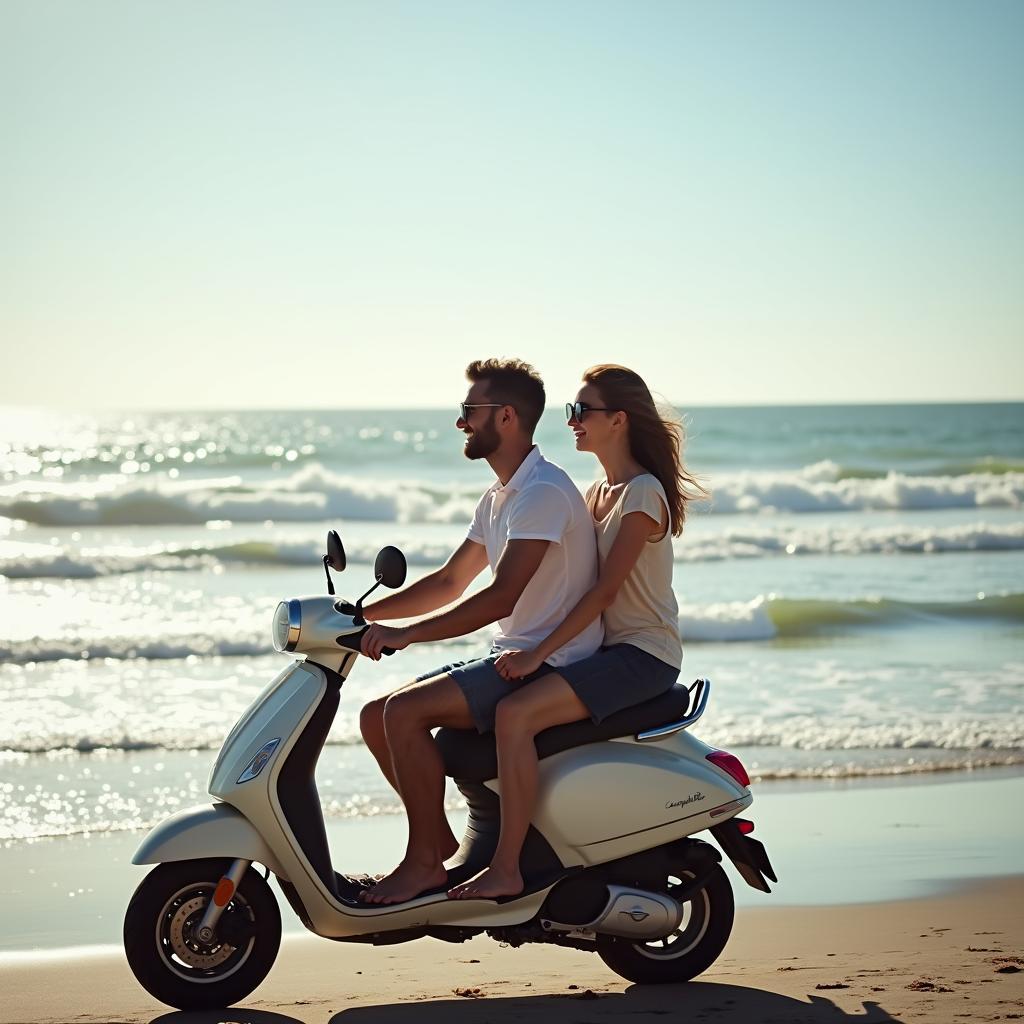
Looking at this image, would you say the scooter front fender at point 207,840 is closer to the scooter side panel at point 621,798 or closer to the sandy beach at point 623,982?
the sandy beach at point 623,982

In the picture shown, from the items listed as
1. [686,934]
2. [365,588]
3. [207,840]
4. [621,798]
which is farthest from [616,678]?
[365,588]

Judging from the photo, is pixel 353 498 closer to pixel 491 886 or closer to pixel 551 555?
pixel 551 555

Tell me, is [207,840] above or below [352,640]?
below

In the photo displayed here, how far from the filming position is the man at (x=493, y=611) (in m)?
3.95

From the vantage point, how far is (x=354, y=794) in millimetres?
6902

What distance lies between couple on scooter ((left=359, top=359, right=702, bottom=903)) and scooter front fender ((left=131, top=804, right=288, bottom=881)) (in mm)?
329

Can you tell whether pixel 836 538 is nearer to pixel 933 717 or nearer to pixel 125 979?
pixel 933 717

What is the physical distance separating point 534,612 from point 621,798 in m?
0.56

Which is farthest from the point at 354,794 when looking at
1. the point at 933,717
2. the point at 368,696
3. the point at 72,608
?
the point at 72,608

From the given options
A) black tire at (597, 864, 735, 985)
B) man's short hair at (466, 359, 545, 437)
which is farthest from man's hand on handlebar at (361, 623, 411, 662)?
black tire at (597, 864, 735, 985)

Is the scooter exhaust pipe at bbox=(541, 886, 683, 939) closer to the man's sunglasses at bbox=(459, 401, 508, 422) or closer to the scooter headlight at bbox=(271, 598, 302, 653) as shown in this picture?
the scooter headlight at bbox=(271, 598, 302, 653)

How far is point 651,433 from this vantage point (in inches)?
165

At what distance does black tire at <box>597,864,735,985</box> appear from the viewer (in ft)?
14.0

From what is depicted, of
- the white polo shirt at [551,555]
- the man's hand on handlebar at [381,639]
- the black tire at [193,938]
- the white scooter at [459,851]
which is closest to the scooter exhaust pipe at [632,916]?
the white scooter at [459,851]
